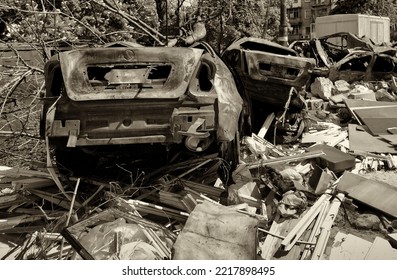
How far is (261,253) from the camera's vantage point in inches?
151

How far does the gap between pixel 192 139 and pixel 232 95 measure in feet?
2.24

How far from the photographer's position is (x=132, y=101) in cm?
393

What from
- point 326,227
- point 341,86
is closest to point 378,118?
point 341,86

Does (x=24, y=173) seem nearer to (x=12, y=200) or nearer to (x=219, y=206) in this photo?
(x=12, y=200)

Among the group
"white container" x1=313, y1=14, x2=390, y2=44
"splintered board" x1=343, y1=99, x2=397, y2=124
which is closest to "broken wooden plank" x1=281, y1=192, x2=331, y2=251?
"splintered board" x1=343, y1=99, x2=397, y2=124

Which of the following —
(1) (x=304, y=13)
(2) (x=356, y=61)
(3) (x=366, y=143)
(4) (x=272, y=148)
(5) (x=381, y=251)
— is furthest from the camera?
(1) (x=304, y=13)

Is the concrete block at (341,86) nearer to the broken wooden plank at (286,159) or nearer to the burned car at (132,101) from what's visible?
the broken wooden plank at (286,159)

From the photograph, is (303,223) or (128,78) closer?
(128,78)

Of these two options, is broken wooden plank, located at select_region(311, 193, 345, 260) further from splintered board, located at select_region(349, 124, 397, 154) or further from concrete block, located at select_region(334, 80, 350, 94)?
concrete block, located at select_region(334, 80, 350, 94)

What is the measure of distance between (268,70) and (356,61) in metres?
8.47

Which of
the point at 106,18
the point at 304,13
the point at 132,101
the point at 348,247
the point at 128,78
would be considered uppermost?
the point at 304,13

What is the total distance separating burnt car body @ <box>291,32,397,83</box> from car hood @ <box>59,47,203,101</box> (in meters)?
8.92

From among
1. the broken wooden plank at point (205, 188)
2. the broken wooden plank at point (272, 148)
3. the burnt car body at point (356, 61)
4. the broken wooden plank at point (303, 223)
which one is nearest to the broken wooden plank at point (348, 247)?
the broken wooden plank at point (303, 223)

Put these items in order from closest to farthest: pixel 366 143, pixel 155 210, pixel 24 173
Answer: pixel 155 210
pixel 24 173
pixel 366 143
